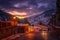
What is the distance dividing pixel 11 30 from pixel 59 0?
21.6m

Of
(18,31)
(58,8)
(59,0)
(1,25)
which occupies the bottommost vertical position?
(18,31)

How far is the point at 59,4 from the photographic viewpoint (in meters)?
37.8

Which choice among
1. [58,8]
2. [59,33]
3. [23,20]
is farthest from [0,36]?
[23,20]

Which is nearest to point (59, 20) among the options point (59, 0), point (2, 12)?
point (59, 0)

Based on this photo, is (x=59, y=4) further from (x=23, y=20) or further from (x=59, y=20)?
(x=23, y=20)

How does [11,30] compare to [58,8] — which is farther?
[11,30]

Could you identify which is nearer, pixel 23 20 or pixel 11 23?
pixel 11 23

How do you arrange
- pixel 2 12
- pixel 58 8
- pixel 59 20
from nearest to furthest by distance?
pixel 59 20, pixel 58 8, pixel 2 12

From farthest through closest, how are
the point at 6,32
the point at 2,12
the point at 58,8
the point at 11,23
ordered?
the point at 2,12 < the point at 11,23 < the point at 6,32 < the point at 58,8

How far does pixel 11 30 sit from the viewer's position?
4822 cm

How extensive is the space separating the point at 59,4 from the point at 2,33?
20.3m

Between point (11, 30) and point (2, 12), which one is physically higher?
point (2, 12)

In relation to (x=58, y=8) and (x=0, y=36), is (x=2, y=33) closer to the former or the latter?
(x=0, y=36)

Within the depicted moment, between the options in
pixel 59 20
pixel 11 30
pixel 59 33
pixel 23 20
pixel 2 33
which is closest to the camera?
pixel 59 33
